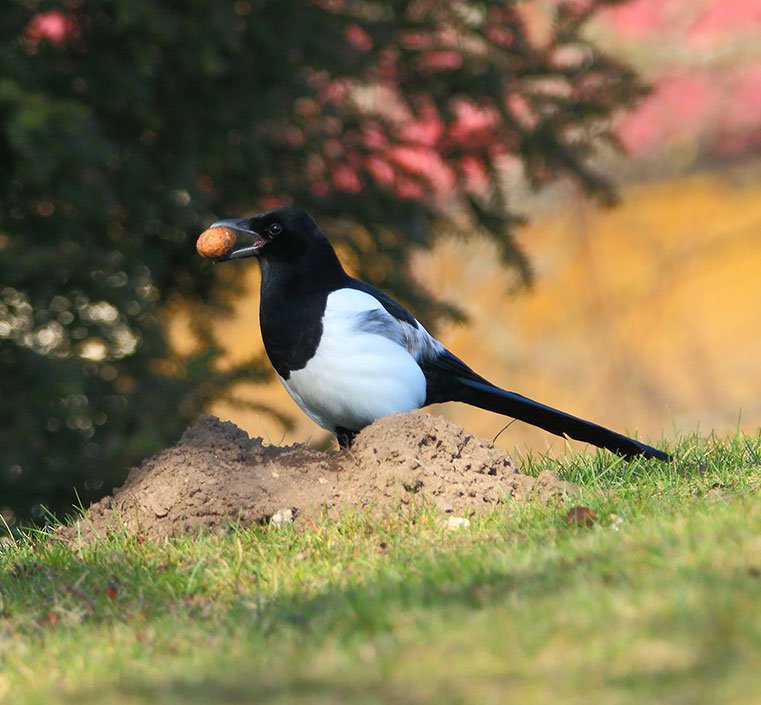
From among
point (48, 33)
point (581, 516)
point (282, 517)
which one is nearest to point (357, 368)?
point (282, 517)

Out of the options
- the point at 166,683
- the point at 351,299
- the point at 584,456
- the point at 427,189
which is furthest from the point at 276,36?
the point at 166,683

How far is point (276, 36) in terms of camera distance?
6.98 m

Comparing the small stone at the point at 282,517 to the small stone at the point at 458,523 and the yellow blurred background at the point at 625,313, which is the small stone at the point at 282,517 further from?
the yellow blurred background at the point at 625,313

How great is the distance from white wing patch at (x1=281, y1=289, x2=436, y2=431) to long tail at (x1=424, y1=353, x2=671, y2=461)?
28 cm

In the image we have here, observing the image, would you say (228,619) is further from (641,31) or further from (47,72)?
(641,31)

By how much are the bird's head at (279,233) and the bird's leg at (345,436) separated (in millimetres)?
727

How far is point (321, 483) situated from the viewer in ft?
14.8

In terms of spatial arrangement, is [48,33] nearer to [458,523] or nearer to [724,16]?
[458,523]

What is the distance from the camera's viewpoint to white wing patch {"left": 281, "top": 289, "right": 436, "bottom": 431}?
474 cm

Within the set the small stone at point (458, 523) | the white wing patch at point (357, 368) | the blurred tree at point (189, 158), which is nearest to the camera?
the small stone at point (458, 523)

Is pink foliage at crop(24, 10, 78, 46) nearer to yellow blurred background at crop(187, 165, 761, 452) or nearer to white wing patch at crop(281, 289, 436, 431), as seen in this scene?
white wing patch at crop(281, 289, 436, 431)

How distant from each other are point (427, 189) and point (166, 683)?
554 centimetres

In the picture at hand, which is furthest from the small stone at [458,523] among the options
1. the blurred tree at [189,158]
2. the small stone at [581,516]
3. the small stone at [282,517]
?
the blurred tree at [189,158]

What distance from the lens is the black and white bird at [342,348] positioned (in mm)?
4758
